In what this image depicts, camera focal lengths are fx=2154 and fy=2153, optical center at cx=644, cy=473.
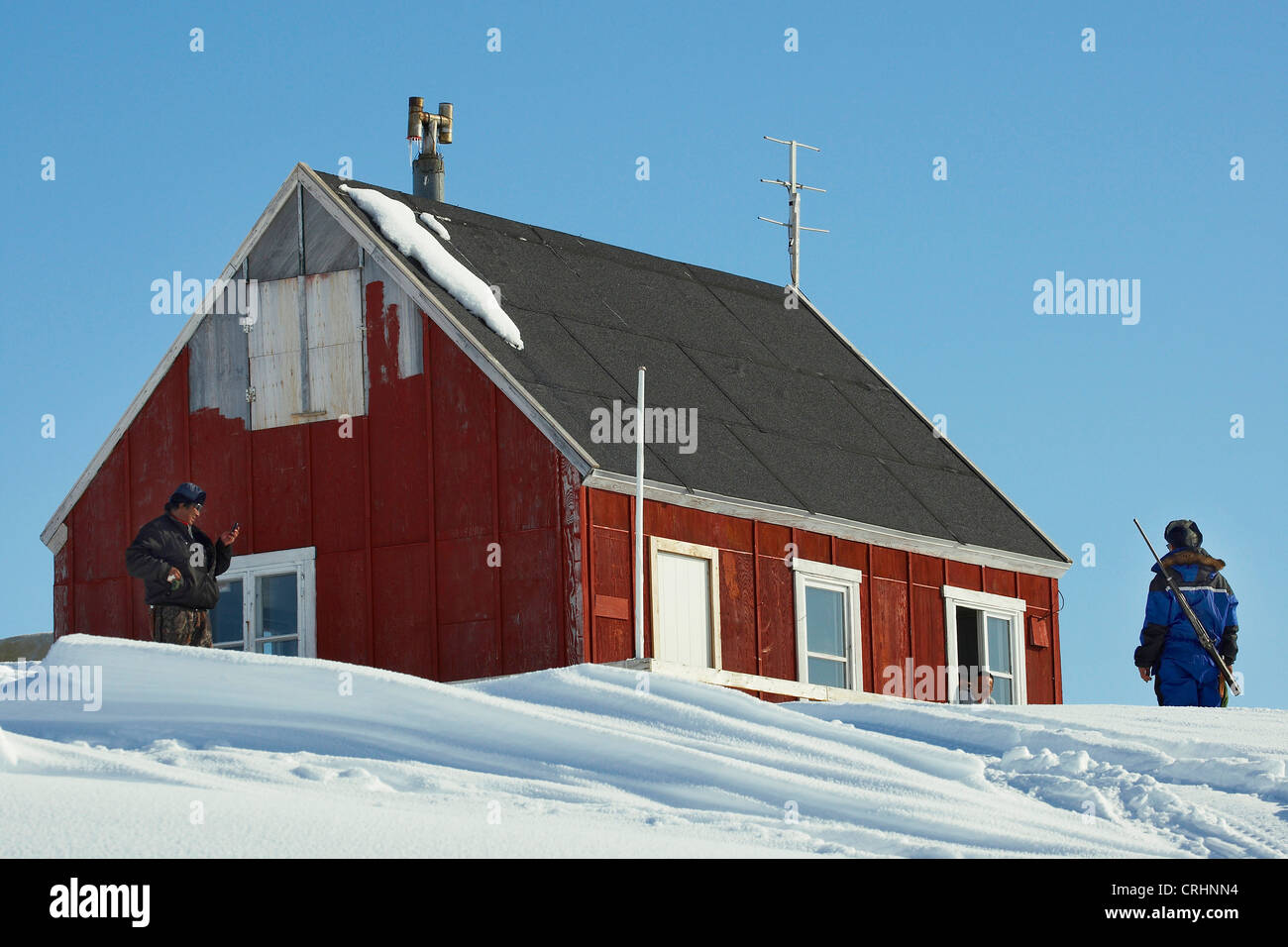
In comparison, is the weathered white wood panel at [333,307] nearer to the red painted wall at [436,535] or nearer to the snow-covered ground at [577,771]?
the red painted wall at [436,535]

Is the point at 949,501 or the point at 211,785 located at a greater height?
the point at 949,501

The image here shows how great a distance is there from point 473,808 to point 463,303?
10.7 meters

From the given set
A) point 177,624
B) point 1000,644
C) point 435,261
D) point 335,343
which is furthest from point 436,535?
point 1000,644

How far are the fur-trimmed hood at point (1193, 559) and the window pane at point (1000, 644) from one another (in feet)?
21.4

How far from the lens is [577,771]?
1402 cm

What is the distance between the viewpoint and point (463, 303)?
23.0m

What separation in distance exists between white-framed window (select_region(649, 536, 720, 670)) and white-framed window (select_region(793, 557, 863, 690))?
1457 millimetres

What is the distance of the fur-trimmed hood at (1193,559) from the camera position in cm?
2006

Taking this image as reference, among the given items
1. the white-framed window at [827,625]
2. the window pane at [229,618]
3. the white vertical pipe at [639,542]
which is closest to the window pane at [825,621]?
the white-framed window at [827,625]

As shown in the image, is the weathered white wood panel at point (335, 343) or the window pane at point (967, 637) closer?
the weathered white wood panel at point (335, 343)
